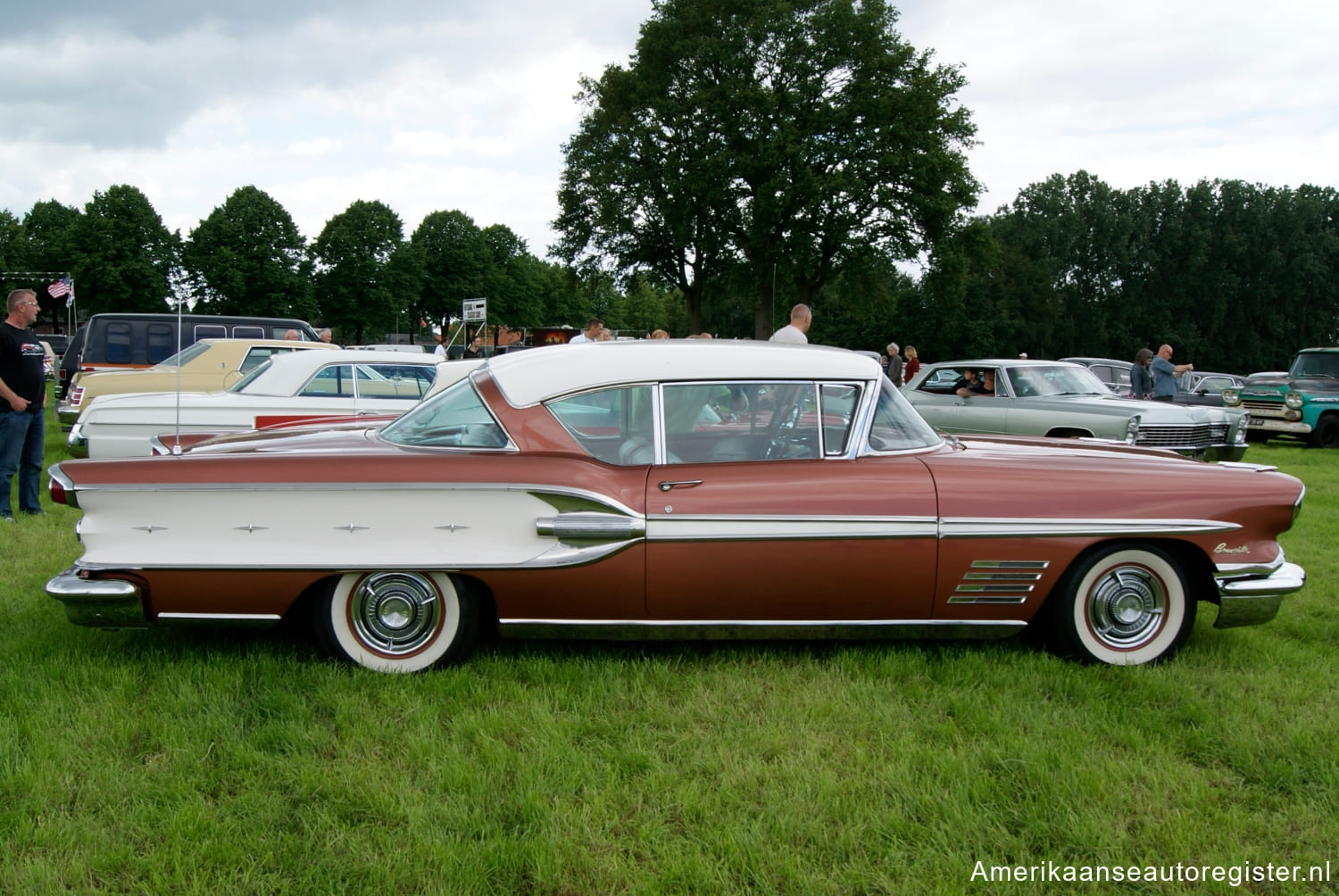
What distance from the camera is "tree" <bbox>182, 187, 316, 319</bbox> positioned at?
1934 inches

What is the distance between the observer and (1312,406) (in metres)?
15.0

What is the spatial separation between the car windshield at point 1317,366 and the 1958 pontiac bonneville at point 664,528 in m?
14.7

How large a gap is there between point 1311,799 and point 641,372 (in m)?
2.64

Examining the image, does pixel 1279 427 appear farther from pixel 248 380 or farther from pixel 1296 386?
pixel 248 380

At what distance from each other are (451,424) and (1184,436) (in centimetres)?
810

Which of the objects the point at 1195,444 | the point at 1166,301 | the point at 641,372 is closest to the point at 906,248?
the point at 1195,444

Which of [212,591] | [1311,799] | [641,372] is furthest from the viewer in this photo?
[641,372]

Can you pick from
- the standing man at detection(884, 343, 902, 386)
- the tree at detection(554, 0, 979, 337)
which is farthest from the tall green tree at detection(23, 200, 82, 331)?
the standing man at detection(884, 343, 902, 386)

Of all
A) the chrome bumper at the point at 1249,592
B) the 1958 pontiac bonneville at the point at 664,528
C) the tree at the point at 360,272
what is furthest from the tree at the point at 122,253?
the chrome bumper at the point at 1249,592

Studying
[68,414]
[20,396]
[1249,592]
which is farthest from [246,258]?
[1249,592]

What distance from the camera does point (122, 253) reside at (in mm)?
49000

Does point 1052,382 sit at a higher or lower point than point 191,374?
lower

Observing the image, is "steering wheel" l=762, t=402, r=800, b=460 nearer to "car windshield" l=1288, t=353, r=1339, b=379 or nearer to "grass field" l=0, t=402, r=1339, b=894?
"grass field" l=0, t=402, r=1339, b=894

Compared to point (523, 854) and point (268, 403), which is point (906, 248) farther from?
point (523, 854)
